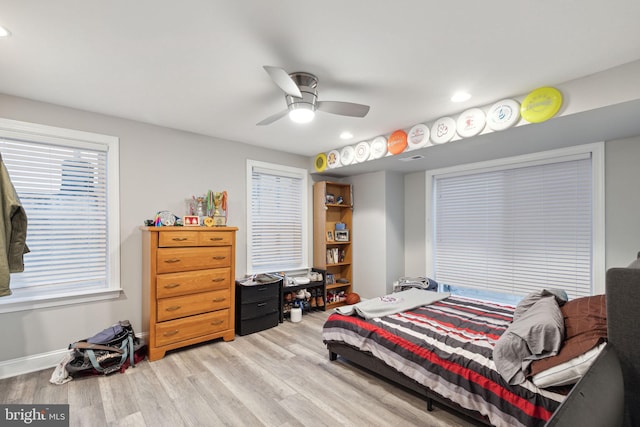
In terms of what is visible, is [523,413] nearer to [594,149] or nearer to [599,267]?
[599,267]

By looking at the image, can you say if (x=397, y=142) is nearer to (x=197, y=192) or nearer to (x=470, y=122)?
(x=470, y=122)

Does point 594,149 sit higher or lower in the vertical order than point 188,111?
lower

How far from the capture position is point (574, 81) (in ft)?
7.28

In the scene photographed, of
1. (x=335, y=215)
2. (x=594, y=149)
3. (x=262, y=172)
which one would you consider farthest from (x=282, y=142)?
(x=594, y=149)

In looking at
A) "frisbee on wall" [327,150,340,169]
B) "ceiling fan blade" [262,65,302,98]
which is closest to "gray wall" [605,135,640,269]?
"frisbee on wall" [327,150,340,169]

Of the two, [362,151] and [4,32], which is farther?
[362,151]

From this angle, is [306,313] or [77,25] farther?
[306,313]

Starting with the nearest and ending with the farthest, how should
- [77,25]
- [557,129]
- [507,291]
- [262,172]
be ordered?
[77,25]
[557,129]
[507,291]
[262,172]

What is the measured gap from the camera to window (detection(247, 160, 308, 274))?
13.8 ft

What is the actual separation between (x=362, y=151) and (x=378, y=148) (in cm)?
28

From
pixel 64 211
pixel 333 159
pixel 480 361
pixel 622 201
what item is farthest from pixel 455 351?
pixel 64 211

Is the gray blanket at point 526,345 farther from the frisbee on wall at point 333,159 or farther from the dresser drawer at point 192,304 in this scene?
the frisbee on wall at point 333,159

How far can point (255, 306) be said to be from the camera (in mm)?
3670

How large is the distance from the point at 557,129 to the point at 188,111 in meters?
3.57
